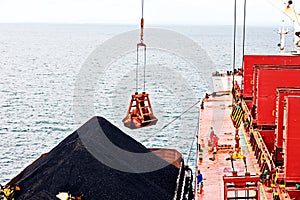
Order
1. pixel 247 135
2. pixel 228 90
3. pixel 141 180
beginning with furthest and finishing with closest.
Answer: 1. pixel 228 90
2. pixel 247 135
3. pixel 141 180

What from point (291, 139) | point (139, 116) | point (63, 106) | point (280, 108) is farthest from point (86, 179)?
point (63, 106)

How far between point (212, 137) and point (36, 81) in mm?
43644

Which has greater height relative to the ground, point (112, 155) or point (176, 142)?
point (112, 155)

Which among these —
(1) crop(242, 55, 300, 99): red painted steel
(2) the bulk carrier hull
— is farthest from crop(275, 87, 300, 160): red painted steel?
(1) crop(242, 55, 300, 99): red painted steel

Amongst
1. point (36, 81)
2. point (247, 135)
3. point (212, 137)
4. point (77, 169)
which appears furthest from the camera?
point (36, 81)

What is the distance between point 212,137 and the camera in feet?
63.9

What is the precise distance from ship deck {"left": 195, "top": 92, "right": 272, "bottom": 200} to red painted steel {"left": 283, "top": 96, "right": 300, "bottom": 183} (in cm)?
97

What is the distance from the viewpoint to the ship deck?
14930 mm

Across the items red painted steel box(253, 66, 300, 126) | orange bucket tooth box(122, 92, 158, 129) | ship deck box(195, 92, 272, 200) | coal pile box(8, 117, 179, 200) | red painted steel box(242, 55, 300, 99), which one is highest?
red painted steel box(242, 55, 300, 99)

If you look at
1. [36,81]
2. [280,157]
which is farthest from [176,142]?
[36,81]

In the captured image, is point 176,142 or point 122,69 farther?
point 122,69

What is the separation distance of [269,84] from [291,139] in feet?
17.3

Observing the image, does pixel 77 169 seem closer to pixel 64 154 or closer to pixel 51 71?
pixel 64 154

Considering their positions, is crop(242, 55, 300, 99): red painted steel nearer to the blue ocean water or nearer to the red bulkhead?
the blue ocean water
